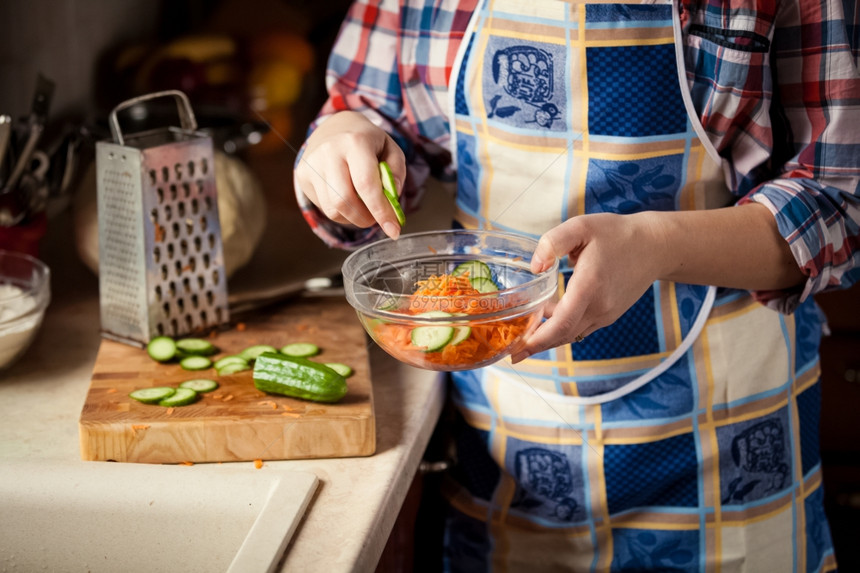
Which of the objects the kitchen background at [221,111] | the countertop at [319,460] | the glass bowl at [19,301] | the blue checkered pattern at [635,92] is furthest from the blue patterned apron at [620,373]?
the glass bowl at [19,301]

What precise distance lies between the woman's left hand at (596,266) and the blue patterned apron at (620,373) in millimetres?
129

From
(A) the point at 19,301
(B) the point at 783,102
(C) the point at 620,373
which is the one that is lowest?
(C) the point at 620,373

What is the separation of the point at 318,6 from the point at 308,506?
109 centimetres

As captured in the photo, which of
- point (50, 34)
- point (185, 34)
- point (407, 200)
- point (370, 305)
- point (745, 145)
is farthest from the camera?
point (185, 34)

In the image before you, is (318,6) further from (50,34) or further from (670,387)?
(670,387)

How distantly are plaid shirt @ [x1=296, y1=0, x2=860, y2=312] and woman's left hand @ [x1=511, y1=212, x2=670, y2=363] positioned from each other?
16 centimetres

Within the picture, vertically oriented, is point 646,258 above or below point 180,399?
above

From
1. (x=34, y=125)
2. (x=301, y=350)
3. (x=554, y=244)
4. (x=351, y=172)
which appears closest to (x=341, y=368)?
(x=301, y=350)

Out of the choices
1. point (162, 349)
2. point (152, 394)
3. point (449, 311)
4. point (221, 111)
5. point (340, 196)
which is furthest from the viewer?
point (221, 111)

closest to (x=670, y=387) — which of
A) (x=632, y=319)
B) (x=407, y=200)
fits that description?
(x=632, y=319)

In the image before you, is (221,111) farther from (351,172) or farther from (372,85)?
(351,172)

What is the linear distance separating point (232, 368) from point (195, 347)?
90 millimetres

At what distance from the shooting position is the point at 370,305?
0.86 m

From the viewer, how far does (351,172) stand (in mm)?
942
